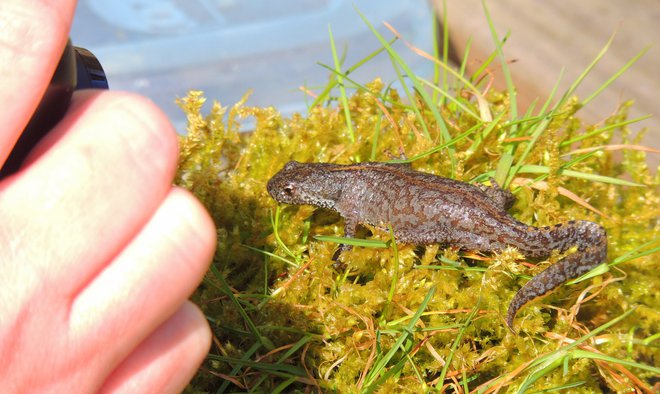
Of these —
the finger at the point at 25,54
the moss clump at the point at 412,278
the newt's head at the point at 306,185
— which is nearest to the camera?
the finger at the point at 25,54

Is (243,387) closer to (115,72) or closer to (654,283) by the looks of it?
(654,283)

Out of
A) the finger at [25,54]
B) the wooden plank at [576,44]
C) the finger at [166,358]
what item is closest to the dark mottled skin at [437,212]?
the finger at [166,358]

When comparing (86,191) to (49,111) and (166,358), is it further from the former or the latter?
(166,358)

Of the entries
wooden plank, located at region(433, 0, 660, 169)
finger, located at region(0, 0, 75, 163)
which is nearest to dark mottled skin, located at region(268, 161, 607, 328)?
finger, located at region(0, 0, 75, 163)

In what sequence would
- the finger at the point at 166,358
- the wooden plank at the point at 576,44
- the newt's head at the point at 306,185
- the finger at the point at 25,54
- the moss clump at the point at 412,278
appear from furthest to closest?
1. the wooden plank at the point at 576,44
2. the newt's head at the point at 306,185
3. the moss clump at the point at 412,278
4. the finger at the point at 166,358
5. the finger at the point at 25,54

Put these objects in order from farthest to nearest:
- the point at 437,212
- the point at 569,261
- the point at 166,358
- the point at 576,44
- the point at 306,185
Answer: the point at 576,44 < the point at 306,185 < the point at 437,212 < the point at 569,261 < the point at 166,358

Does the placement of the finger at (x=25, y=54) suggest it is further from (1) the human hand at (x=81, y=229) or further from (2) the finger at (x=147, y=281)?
(2) the finger at (x=147, y=281)

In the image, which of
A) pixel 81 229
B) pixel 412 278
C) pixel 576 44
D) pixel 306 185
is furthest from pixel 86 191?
pixel 576 44
